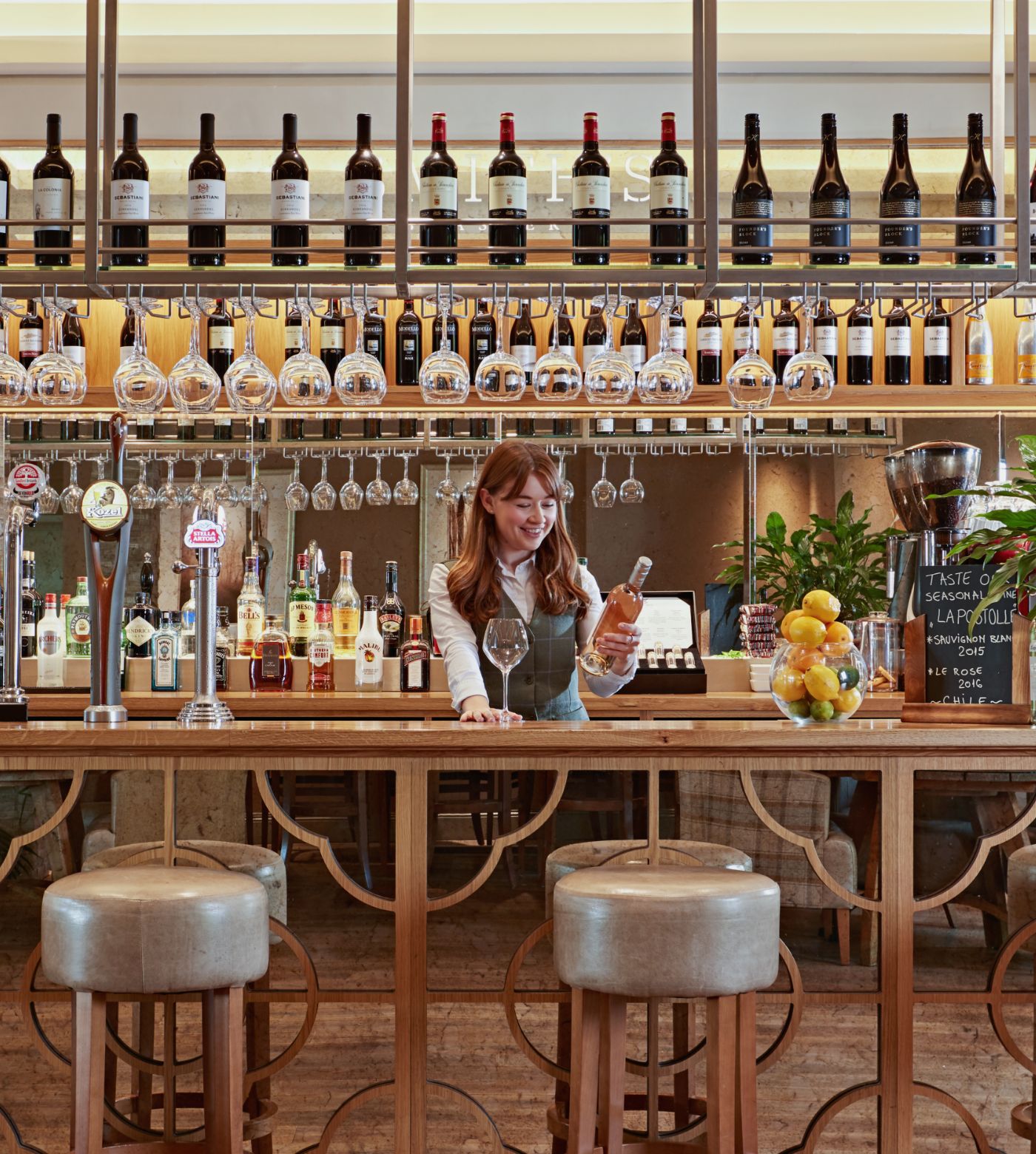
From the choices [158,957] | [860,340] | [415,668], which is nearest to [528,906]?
[158,957]

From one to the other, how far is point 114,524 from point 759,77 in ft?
10.9

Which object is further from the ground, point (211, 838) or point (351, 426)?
point (351, 426)

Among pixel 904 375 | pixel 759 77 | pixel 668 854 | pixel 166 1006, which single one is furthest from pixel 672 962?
pixel 759 77

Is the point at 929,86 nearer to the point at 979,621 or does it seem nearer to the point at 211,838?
the point at 979,621

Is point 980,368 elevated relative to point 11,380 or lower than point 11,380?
elevated

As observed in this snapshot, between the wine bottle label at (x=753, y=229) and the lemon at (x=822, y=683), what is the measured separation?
1101 mm

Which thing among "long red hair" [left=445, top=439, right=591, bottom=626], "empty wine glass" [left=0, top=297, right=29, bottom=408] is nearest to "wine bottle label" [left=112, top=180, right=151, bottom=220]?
"empty wine glass" [left=0, top=297, right=29, bottom=408]

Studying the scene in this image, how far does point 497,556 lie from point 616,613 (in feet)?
1.83

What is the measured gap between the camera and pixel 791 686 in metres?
2.54

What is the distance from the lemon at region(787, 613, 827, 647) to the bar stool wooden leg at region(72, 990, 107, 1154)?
57.3 inches

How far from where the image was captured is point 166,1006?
94.6 inches

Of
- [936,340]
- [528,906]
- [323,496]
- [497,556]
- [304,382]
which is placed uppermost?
[936,340]

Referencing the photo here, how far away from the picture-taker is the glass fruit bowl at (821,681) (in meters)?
2.52

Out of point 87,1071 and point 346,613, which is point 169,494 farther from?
point 87,1071
